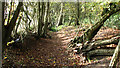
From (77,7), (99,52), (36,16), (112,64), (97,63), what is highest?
(77,7)

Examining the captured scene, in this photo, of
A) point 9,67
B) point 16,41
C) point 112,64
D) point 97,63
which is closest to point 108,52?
point 97,63

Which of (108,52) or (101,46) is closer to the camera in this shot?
(108,52)

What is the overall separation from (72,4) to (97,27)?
1043cm

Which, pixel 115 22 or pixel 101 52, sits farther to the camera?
pixel 115 22

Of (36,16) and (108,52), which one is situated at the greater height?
(36,16)

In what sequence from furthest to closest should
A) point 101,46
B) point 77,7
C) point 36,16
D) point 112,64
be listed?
A: point 77,7, point 36,16, point 101,46, point 112,64

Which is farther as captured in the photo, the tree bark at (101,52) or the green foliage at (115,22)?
the green foliage at (115,22)

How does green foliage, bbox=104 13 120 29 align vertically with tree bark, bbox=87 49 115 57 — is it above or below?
above

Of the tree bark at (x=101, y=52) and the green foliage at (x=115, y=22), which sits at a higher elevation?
the green foliage at (x=115, y=22)

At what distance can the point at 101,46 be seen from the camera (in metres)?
7.24

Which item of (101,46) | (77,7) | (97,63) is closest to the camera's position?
(97,63)

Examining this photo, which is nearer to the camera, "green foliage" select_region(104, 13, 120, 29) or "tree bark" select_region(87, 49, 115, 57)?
"tree bark" select_region(87, 49, 115, 57)

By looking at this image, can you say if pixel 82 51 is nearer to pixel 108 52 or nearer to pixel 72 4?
pixel 108 52

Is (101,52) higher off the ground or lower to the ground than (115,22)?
lower
